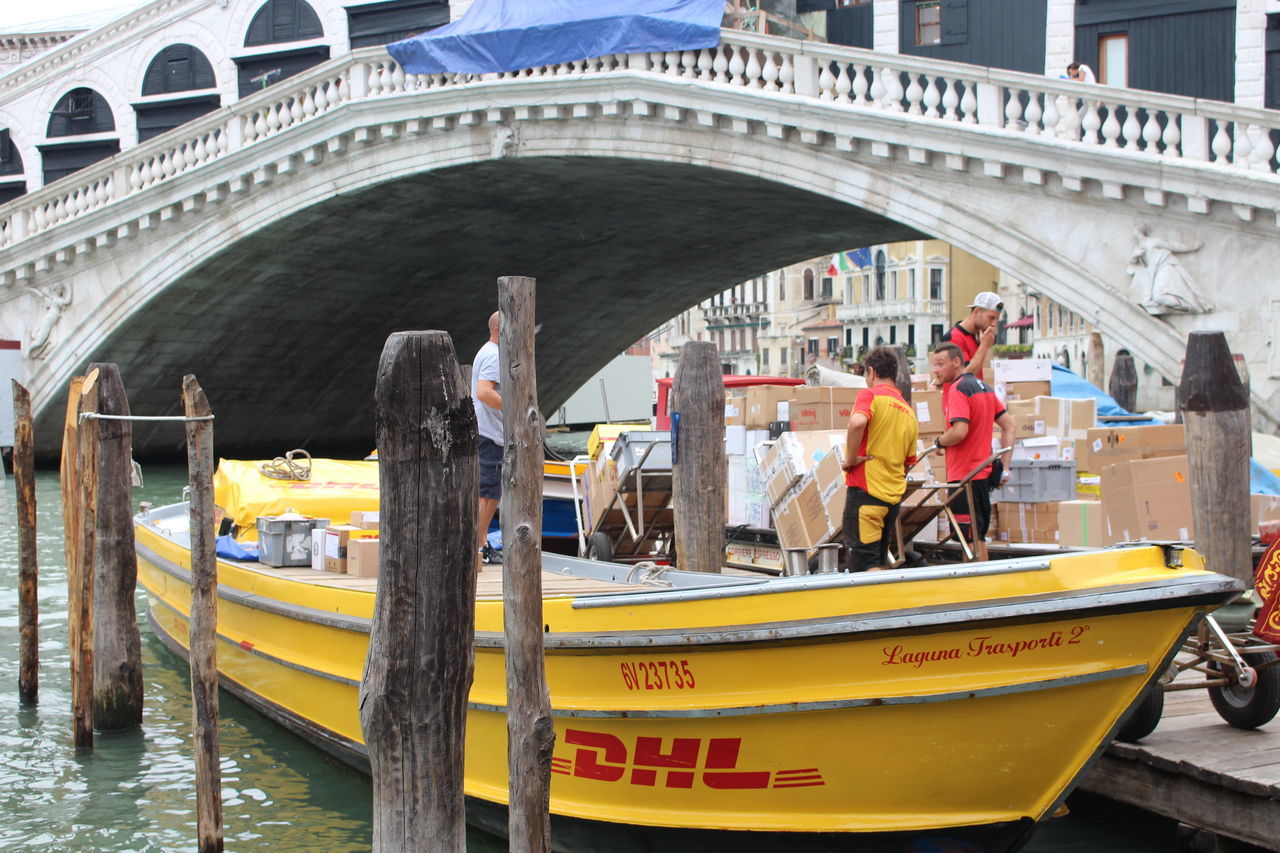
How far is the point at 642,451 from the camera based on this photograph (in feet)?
29.0

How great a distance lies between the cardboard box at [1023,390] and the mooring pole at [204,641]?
5514mm

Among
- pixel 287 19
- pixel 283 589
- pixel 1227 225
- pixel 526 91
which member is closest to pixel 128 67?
pixel 287 19

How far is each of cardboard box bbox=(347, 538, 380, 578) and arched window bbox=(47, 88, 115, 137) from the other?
824 inches

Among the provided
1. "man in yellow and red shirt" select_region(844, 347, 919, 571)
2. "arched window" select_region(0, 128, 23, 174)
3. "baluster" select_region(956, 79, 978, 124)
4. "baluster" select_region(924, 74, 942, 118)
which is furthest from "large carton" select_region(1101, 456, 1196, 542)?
"arched window" select_region(0, 128, 23, 174)

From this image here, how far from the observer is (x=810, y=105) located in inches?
619

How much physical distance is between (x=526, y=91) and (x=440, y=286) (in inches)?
331

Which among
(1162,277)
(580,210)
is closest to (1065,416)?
(1162,277)

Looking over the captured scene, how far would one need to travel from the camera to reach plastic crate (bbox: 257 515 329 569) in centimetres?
788

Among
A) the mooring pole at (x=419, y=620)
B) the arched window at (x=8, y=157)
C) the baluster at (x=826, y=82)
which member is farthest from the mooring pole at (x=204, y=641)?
the arched window at (x=8, y=157)

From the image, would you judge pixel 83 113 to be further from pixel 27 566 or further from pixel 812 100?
pixel 27 566

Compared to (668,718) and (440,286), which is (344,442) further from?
A: (668,718)

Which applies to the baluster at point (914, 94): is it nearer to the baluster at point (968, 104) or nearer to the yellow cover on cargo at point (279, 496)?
the baluster at point (968, 104)

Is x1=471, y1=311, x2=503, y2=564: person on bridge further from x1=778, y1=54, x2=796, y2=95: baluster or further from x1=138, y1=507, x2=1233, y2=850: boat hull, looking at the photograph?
x1=778, y1=54, x2=796, y2=95: baluster

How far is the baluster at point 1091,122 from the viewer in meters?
13.9
